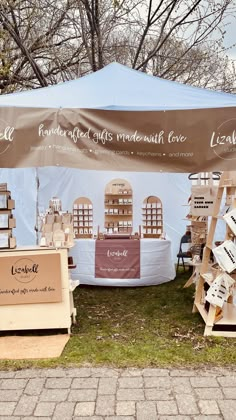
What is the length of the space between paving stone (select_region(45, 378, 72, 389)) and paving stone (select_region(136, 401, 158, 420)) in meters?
0.56

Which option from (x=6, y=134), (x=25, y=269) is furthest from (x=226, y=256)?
(x=6, y=134)

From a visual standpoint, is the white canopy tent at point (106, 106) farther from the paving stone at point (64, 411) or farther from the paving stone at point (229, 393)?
the paving stone at point (64, 411)

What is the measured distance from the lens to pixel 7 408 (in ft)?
8.95

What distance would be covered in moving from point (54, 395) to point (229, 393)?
1170mm

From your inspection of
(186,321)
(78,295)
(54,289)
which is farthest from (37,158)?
(78,295)

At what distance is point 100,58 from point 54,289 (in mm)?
4835

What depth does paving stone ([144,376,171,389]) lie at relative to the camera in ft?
9.78

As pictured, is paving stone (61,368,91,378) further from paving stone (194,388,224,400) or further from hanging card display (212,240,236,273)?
hanging card display (212,240,236,273)

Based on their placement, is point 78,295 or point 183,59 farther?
point 183,59

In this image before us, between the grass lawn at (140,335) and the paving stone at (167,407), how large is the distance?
0.56 metres

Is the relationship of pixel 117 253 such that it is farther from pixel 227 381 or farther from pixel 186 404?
pixel 186 404

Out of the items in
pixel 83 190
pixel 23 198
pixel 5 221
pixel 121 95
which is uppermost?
pixel 121 95

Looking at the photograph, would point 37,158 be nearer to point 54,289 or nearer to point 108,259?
point 54,289

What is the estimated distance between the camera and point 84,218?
693 cm
